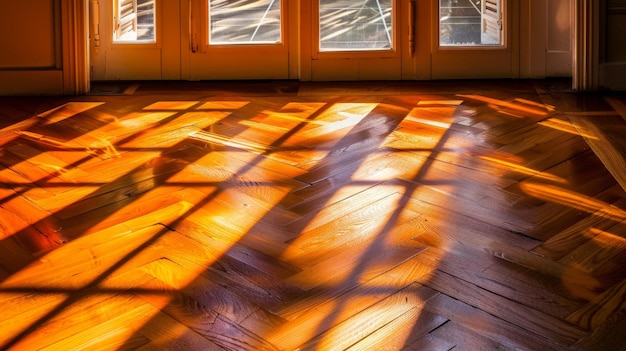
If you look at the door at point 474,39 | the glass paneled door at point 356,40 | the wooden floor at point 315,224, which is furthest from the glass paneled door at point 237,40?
the door at point 474,39

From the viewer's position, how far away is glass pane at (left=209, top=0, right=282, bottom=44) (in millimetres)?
2936

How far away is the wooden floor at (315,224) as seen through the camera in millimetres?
1197

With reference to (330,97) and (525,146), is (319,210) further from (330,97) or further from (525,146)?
(330,97)

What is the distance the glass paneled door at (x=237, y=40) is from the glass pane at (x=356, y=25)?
0.14m

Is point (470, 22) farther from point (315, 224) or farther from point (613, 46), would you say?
point (315, 224)

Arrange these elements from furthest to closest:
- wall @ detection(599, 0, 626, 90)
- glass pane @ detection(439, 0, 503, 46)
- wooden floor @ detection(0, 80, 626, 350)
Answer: glass pane @ detection(439, 0, 503, 46) → wall @ detection(599, 0, 626, 90) → wooden floor @ detection(0, 80, 626, 350)

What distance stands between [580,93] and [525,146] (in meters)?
0.70

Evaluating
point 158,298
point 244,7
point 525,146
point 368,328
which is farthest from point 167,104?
point 368,328

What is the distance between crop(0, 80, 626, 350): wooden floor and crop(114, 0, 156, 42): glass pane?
1.23ft

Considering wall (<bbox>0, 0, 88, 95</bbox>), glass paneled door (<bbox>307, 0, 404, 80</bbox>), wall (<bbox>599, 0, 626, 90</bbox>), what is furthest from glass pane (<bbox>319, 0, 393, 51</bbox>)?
wall (<bbox>0, 0, 88, 95</bbox>)

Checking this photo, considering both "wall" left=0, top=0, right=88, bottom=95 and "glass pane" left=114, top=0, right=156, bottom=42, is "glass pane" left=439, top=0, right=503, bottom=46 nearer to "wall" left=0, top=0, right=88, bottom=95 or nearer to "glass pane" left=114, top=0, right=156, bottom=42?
"glass pane" left=114, top=0, right=156, bottom=42

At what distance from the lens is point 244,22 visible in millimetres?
2938

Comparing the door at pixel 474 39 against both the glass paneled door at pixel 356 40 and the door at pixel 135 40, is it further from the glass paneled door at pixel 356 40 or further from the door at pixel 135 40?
the door at pixel 135 40

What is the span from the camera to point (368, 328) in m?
1.18
